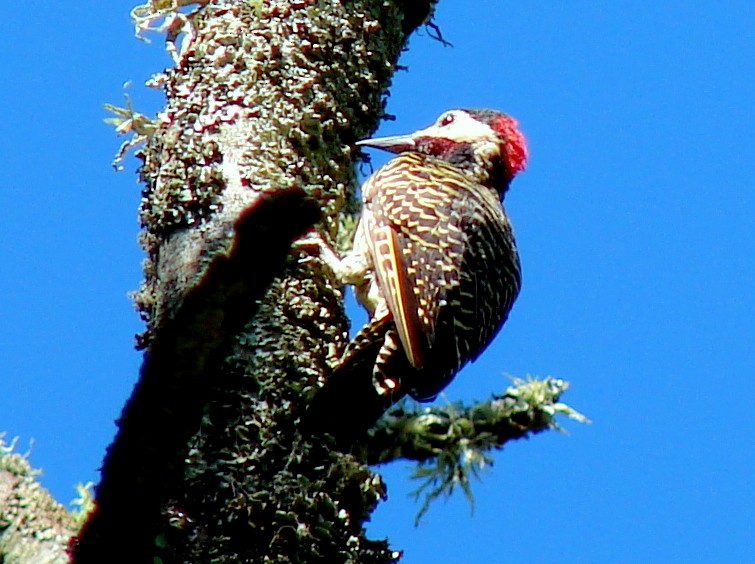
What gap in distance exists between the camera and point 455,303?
13.4 feet

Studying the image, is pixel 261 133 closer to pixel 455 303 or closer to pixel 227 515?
pixel 455 303

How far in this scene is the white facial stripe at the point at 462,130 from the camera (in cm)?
537

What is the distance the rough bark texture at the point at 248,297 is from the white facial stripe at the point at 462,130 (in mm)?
762

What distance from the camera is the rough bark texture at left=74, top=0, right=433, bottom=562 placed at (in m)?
1.53

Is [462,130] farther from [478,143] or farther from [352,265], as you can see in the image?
[352,265]

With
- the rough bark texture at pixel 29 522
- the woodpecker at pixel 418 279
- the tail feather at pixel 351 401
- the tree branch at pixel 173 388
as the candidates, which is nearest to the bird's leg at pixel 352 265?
the woodpecker at pixel 418 279

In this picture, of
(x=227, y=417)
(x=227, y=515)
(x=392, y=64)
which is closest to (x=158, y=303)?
(x=227, y=417)

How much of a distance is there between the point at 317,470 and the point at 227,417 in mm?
273

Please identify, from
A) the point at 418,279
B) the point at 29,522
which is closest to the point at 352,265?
the point at 418,279

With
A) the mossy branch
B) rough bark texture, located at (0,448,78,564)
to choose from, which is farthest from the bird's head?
rough bark texture, located at (0,448,78,564)

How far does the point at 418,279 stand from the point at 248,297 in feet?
8.34

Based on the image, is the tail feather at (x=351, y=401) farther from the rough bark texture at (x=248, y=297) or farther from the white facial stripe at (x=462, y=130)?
the white facial stripe at (x=462, y=130)

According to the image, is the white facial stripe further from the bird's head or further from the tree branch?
the tree branch

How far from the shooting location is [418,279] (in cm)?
407
